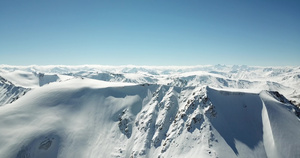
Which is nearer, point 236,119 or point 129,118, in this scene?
point 236,119

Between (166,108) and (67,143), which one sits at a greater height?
(166,108)

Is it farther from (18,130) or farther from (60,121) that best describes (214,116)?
(18,130)

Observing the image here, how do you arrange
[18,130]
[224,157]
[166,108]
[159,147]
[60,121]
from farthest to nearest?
[166,108] < [60,121] < [159,147] < [18,130] < [224,157]

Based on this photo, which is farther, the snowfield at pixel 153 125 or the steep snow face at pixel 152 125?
the steep snow face at pixel 152 125

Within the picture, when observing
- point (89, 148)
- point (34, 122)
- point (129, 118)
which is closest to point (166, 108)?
point (129, 118)

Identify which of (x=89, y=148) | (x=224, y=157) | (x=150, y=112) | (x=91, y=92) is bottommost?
(x=89, y=148)

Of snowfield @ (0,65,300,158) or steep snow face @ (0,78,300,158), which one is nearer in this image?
snowfield @ (0,65,300,158)

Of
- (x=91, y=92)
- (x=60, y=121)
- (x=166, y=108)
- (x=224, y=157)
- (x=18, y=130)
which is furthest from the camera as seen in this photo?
(x=91, y=92)
